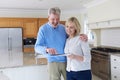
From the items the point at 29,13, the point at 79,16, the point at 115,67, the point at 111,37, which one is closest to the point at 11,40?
the point at 29,13

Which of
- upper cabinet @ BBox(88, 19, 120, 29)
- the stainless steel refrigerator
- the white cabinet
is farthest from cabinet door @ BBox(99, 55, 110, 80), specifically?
the stainless steel refrigerator

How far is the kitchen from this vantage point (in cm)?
303

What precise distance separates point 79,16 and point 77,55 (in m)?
6.38

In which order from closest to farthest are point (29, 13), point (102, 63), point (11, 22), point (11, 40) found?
point (102, 63) < point (11, 40) < point (11, 22) < point (29, 13)

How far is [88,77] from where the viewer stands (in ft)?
5.98

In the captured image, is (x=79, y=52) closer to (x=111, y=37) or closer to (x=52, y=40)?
(x=52, y=40)

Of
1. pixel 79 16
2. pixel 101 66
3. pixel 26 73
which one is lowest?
pixel 101 66

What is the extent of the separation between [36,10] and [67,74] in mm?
5999

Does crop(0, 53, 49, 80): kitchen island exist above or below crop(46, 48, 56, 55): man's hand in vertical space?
below

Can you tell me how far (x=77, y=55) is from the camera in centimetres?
176

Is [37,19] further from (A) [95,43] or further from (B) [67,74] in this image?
(B) [67,74]

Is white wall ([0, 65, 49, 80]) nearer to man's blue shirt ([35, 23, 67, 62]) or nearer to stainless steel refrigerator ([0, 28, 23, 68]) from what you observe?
man's blue shirt ([35, 23, 67, 62])

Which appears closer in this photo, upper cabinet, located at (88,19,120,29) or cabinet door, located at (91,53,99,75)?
upper cabinet, located at (88,19,120,29)

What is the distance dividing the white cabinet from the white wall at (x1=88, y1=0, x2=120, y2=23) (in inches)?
40.7
